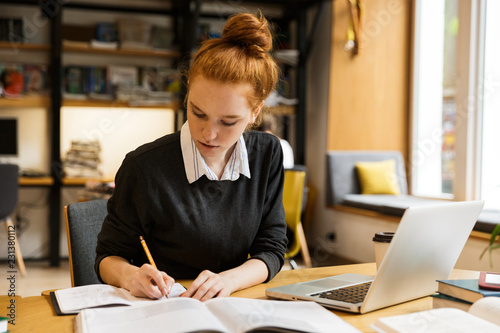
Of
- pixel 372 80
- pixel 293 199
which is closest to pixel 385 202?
pixel 293 199

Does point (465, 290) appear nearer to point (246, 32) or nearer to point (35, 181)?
point (246, 32)

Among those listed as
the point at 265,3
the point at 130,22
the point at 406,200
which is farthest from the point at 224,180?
the point at 265,3

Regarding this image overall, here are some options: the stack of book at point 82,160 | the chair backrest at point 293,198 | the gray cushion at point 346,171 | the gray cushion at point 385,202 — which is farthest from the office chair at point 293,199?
the stack of book at point 82,160

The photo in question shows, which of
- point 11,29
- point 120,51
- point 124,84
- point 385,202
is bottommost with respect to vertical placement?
point 385,202

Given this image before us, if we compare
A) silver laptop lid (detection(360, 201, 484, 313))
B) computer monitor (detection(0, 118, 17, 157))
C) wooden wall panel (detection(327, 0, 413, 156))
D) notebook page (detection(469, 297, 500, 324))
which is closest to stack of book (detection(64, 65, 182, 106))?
computer monitor (detection(0, 118, 17, 157))

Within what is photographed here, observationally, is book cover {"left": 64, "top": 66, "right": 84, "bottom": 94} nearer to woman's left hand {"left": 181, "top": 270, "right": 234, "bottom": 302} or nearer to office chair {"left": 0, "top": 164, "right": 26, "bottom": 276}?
office chair {"left": 0, "top": 164, "right": 26, "bottom": 276}

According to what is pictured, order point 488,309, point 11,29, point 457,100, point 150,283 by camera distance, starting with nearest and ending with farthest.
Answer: point 488,309 < point 150,283 < point 457,100 < point 11,29

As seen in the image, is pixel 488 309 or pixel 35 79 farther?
pixel 35 79

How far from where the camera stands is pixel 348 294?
3.55ft

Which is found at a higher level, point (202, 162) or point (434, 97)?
point (434, 97)

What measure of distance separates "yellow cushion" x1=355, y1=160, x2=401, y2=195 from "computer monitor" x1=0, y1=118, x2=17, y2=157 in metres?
2.84

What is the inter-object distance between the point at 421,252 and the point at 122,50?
3.90m

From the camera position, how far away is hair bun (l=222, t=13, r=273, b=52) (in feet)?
4.14

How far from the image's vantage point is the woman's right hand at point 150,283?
1024mm
